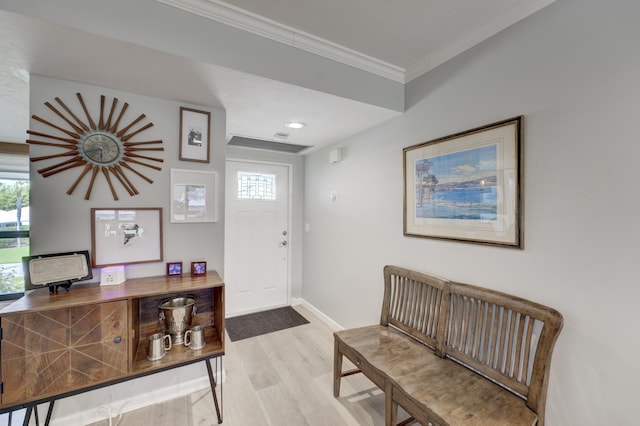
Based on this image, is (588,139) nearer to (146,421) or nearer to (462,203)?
(462,203)

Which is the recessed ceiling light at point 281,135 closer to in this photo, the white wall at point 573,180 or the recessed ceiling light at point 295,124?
the recessed ceiling light at point 295,124

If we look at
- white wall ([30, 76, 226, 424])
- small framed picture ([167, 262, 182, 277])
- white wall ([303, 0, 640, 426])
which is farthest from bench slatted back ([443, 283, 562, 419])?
small framed picture ([167, 262, 182, 277])

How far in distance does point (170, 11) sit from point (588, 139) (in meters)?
2.15

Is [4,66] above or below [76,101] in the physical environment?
above

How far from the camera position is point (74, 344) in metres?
1.44

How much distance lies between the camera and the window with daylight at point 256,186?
352cm

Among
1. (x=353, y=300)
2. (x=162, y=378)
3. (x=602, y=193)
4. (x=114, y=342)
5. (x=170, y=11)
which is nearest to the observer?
(x=602, y=193)

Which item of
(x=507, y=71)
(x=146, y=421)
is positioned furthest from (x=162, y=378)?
(x=507, y=71)

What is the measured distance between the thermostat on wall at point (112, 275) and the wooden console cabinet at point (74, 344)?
46mm

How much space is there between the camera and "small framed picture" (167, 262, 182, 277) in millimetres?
1960

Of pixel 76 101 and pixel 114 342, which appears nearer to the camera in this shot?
pixel 114 342

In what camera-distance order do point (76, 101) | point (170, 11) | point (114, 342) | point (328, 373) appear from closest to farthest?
point (170, 11) → point (114, 342) → point (76, 101) → point (328, 373)

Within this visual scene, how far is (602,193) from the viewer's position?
3.96 feet

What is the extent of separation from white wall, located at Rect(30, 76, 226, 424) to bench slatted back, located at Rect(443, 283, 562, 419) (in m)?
1.78
